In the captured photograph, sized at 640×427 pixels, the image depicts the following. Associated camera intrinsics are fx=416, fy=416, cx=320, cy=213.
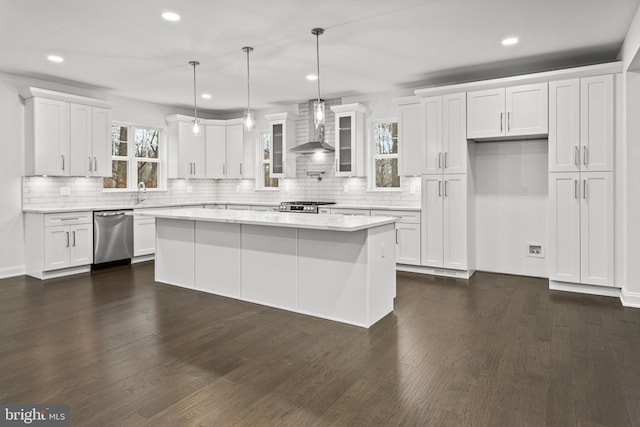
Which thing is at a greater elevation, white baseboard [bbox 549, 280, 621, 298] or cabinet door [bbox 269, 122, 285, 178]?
cabinet door [bbox 269, 122, 285, 178]

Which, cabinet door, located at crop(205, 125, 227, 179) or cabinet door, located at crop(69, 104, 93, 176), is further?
cabinet door, located at crop(205, 125, 227, 179)

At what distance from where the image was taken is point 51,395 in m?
2.43

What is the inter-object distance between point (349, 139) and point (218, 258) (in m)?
3.12

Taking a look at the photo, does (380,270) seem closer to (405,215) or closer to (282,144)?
(405,215)

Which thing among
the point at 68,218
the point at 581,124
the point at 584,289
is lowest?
the point at 584,289

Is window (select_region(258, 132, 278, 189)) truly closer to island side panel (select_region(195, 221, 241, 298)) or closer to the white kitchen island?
the white kitchen island

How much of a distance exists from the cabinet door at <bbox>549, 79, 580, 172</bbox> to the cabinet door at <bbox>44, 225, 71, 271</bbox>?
6298 millimetres

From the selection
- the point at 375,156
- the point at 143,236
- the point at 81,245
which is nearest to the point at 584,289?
the point at 375,156

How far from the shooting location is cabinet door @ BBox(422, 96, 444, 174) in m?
5.62

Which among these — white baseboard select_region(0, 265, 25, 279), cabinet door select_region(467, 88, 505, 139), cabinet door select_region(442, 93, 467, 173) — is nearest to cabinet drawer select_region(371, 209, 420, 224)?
cabinet door select_region(442, 93, 467, 173)

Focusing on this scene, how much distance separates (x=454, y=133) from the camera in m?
5.51

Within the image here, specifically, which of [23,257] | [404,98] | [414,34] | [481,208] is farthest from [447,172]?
[23,257]

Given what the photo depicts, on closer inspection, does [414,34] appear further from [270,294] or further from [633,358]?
[633,358]

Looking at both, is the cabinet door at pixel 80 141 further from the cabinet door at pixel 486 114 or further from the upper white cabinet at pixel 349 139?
the cabinet door at pixel 486 114
